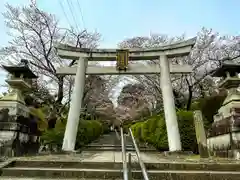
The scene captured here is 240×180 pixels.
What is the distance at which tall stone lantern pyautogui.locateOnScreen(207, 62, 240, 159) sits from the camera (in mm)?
5859

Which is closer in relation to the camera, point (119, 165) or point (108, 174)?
point (108, 174)

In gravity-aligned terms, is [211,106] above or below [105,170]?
above

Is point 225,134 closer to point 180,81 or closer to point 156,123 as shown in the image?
point 156,123

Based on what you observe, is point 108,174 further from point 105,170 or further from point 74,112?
point 74,112

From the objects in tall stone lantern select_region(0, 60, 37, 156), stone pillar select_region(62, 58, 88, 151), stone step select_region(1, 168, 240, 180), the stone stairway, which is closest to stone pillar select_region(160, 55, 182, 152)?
the stone stairway

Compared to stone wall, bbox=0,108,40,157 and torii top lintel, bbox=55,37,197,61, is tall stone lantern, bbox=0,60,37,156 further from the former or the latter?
torii top lintel, bbox=55,37,197,61

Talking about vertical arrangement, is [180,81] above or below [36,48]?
below

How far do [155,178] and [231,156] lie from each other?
3138 millimetres

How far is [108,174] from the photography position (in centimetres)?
421

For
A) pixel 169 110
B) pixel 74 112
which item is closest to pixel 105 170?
pixel 74 112

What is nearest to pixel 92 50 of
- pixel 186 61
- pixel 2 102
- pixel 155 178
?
pixel 2 102

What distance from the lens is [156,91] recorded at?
15.5m

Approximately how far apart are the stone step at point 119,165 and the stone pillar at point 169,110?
2.70 meters

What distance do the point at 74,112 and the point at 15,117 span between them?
6.92 feet
